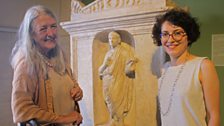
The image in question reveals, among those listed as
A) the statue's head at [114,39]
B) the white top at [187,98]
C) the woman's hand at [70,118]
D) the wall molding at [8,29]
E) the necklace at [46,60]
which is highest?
the wall molding at [8,29]

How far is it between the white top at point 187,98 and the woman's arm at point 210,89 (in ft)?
0.08

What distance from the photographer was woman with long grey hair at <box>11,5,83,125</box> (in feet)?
4.51

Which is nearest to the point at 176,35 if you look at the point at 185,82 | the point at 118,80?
the point at 185,82

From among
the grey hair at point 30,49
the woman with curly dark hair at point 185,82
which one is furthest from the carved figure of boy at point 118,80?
the grey hair at point 30,49

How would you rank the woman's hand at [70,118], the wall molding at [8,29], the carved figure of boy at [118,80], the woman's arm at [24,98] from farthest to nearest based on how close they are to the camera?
the wall molding at [8,29]
the carved figure of boy at [118,80]
the woman's hand at [70,118]
the woman's arm at [24,98]

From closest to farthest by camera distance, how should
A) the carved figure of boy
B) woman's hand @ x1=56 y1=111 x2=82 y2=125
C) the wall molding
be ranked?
1. woman's hand @ x1=56 y1=111 x2=82 y2=125
2. the carved figure of boy
3. the wall molding

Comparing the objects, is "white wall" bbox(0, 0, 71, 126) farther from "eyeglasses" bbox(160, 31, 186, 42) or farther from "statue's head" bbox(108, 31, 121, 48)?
"eyeglasses" bbox(160, 31, 186, 42)

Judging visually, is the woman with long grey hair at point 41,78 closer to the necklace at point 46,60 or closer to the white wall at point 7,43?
the necklace at point 46,60

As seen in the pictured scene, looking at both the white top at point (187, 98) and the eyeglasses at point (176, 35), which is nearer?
the white top at point (187, 98)

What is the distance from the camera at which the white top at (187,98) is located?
1437 millimetres

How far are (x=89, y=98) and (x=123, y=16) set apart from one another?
85cm

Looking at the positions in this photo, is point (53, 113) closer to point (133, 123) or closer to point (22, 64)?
point (22, 64)

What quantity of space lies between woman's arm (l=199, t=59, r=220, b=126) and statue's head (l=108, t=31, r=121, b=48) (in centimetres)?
126

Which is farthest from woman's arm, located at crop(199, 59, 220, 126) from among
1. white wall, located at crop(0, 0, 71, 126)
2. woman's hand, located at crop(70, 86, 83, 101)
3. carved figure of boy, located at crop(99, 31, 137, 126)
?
white wall, located at crop(0, 0, 71, 126)
